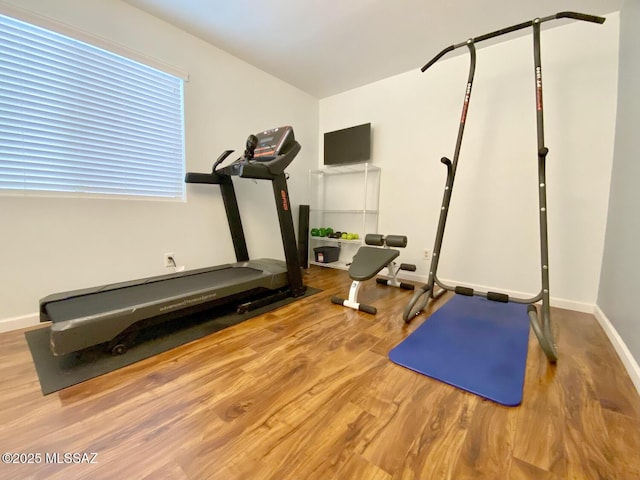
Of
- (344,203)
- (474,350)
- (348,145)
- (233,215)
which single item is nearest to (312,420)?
(474,350)

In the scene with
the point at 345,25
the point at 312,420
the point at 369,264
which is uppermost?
the point at 345,25

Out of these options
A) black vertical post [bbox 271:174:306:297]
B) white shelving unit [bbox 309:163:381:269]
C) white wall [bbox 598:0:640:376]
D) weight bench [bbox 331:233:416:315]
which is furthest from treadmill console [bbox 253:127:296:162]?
white wall [bbox 598:0:640:376]

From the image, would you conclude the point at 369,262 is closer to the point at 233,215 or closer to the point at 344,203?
the point at 233,215

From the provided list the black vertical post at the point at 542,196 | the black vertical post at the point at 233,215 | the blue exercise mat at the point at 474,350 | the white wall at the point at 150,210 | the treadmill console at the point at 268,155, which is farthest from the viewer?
the black vertical post at the point at 233,215

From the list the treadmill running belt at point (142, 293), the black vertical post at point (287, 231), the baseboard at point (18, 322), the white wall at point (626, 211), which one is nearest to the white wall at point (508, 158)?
the white wall at point (626, 211)

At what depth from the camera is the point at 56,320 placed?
1.41m

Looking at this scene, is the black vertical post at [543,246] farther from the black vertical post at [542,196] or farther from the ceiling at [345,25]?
the ceiling at [345,25]

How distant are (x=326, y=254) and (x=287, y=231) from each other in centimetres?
139

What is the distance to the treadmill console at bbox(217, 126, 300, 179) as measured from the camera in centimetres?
218

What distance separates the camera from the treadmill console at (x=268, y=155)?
7.14 ft

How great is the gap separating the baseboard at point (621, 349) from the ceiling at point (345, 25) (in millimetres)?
2357

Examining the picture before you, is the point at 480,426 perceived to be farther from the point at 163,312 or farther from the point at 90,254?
the point at 90,254

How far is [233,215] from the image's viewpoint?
271 centimetres

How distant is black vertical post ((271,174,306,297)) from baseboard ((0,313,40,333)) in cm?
180
